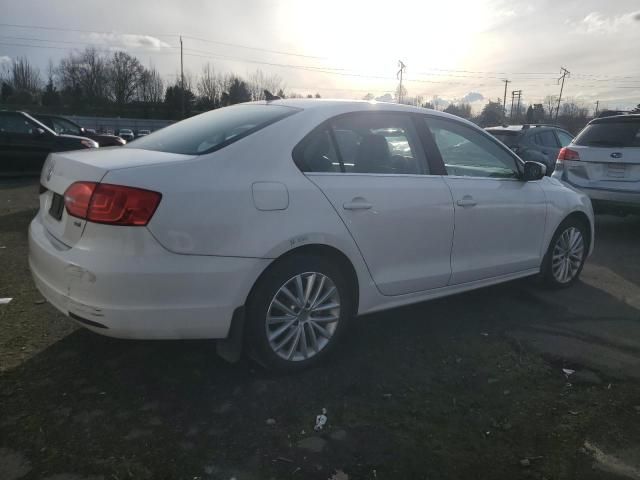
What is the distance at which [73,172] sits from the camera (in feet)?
8.98

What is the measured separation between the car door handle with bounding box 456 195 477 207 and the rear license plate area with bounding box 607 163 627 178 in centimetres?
425

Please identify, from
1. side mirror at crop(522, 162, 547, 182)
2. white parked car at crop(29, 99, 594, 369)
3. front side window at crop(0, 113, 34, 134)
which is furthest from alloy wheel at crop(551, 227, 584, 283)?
front side window at crop(0, 113, 34, 134)

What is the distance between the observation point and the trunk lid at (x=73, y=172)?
8.62ft

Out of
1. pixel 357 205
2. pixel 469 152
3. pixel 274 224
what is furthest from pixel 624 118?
pixel 274 224

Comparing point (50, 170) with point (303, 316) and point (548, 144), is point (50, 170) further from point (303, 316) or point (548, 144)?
point (548, 144)

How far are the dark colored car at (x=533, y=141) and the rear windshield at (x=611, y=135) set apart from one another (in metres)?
2.65

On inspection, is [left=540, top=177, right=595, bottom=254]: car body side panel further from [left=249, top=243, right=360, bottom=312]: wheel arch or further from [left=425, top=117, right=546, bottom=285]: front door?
[left=249, top=243, right=360, bottom=312]: wheel arch

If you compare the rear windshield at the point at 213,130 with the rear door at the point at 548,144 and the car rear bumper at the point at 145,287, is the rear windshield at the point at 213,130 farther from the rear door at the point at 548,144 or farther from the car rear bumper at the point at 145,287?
the rear door at the point at 548,144

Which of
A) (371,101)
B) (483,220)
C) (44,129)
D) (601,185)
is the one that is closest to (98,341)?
(371,101)

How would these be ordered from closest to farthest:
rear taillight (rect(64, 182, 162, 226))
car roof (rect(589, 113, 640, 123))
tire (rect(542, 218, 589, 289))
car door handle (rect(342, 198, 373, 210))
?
rear taillight (rect(64, 182, 162, 226)) → car door handle (rect(342, 198, 373, 210)) → tire (rect(542, 218, 589, 289)) → car roof (rect(589, 113, 640, 123))

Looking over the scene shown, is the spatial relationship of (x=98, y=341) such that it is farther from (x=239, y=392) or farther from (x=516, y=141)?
(x=516, y=141)

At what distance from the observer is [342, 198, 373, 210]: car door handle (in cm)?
314

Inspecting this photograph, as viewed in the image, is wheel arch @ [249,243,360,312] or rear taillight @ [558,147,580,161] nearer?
wheel arch @ [249,243,360,312]

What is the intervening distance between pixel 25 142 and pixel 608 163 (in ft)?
40.3
